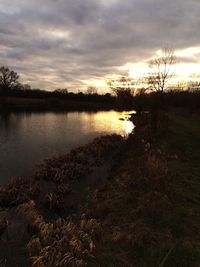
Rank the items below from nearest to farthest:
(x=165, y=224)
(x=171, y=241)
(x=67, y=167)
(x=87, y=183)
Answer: (x=171, y=241) < (x=165, y=224) < (x=87, y=183) < (x=67, y=167)

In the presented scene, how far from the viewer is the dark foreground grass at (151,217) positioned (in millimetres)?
5723

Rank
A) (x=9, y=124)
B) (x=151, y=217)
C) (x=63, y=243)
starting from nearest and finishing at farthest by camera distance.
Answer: (x=63, y=243), (x=151, y=217), (x=9, y=124)

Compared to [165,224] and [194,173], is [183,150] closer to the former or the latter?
[194,173]

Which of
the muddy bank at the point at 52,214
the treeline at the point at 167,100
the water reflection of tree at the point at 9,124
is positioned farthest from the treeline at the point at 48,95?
the muddy bank at the point at 52,214

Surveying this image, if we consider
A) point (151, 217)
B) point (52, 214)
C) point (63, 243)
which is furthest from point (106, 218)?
point (52, 214)

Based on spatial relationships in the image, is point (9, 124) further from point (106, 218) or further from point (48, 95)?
point (48, 95)

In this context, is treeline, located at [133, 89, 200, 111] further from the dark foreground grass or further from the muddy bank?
the dark foreground grass

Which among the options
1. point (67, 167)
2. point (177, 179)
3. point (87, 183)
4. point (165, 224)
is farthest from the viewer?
point (67, 167)

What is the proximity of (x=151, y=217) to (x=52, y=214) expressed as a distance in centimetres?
341

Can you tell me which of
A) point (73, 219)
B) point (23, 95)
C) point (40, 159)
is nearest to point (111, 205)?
point (73, 219)

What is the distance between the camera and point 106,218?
7.84 meters

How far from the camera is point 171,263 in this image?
17.6 feet

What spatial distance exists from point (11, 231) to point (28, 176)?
5614 mm

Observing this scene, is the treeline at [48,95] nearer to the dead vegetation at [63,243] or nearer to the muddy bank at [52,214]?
the muddy bank at [52,214]
